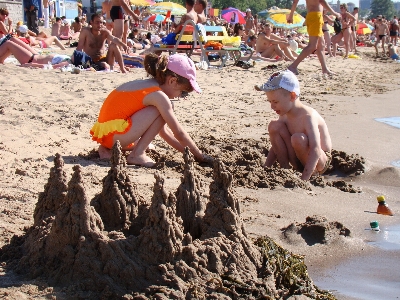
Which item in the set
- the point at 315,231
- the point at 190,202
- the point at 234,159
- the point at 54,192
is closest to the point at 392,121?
the point at 234,159

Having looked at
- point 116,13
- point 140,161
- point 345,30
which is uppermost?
point 116,13

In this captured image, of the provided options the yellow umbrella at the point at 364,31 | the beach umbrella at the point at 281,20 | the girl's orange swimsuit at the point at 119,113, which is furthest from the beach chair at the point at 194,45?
the yellow umbrella at the point at 364,31

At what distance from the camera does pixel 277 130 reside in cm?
495

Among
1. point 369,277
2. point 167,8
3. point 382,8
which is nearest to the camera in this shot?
point 369,277

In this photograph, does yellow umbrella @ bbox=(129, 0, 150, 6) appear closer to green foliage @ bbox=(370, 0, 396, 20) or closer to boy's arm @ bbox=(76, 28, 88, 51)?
boy's arm @ bbox=(76, 28, 88, 51)

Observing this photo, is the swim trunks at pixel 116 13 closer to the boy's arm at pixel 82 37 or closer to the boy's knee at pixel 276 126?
the boy's arm at pixel 82 37

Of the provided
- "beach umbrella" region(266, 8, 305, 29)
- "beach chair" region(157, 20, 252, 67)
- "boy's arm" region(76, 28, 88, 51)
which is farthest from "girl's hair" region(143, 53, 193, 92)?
"beach umbrella" region(266, 8, 305, 29)

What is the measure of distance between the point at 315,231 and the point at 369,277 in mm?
462

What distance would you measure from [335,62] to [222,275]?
14583 millimetres

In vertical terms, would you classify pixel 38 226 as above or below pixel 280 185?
above

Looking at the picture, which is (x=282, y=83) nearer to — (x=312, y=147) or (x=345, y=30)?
(x=312, y=147)

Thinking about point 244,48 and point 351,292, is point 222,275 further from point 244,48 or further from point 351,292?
point 244,48

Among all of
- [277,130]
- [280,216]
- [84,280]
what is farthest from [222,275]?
[277,130]

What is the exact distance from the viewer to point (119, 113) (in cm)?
484
